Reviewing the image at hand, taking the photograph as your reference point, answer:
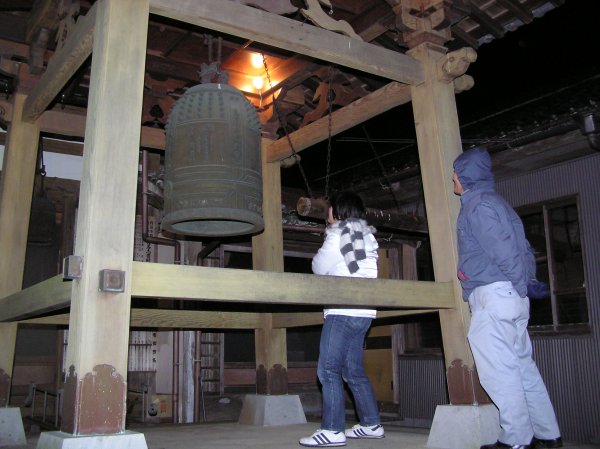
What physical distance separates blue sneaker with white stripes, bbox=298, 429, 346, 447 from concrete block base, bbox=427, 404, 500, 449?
0.52 metres

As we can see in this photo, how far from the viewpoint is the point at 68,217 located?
25.5 feet

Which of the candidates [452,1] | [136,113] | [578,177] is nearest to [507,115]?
[578,177]

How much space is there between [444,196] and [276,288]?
1481 millimetres

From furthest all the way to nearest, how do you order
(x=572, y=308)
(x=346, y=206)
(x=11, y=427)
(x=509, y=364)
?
(x=572, y=308)
(x=11, y=427)
(x=346, y=206)
(x=509, y=364)

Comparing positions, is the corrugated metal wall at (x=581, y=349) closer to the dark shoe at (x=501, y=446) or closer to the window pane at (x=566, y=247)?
the window pane at (x=566, y=247)

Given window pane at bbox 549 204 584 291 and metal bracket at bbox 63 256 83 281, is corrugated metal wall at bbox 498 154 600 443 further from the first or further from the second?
metal bracket at bbox 63 256 83 281

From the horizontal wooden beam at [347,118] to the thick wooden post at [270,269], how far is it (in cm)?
22

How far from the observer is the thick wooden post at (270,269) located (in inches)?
213

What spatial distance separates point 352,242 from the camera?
3877mm

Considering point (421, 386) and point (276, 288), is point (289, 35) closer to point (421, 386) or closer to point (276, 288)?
point (276, 288)

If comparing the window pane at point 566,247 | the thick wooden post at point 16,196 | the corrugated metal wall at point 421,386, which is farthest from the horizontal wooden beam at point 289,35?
the corrugated metal wall at point 421,386

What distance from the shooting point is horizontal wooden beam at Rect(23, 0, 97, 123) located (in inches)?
138

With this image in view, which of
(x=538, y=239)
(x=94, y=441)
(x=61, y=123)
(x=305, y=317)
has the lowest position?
(x=94, y=441)

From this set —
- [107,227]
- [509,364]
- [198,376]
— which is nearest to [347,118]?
[509,364]
